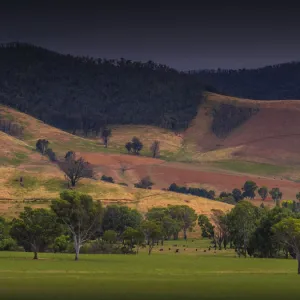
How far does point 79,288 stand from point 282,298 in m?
20.0

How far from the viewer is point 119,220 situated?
597 feet

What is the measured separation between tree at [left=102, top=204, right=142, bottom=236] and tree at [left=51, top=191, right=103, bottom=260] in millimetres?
54988

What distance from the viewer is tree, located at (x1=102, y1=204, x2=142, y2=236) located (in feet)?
595

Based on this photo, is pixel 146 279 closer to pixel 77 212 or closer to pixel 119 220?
pixel 77 212

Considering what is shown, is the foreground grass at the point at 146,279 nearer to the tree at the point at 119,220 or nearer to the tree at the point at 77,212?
the tree at the point at 77,212

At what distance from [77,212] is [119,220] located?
61.0 metres

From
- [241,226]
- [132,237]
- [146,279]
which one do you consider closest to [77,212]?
[132,237]

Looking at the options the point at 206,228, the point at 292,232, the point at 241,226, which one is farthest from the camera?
the point at 206,228

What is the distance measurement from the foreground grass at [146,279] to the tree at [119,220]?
187 ft

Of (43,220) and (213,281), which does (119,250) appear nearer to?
(43,220)

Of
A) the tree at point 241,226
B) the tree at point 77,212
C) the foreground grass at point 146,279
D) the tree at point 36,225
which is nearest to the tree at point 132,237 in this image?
the tree at point 241,226

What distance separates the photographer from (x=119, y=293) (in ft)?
234

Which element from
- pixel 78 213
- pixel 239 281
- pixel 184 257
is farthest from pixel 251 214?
pixel 239 281

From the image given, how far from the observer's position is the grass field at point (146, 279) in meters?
70.5
